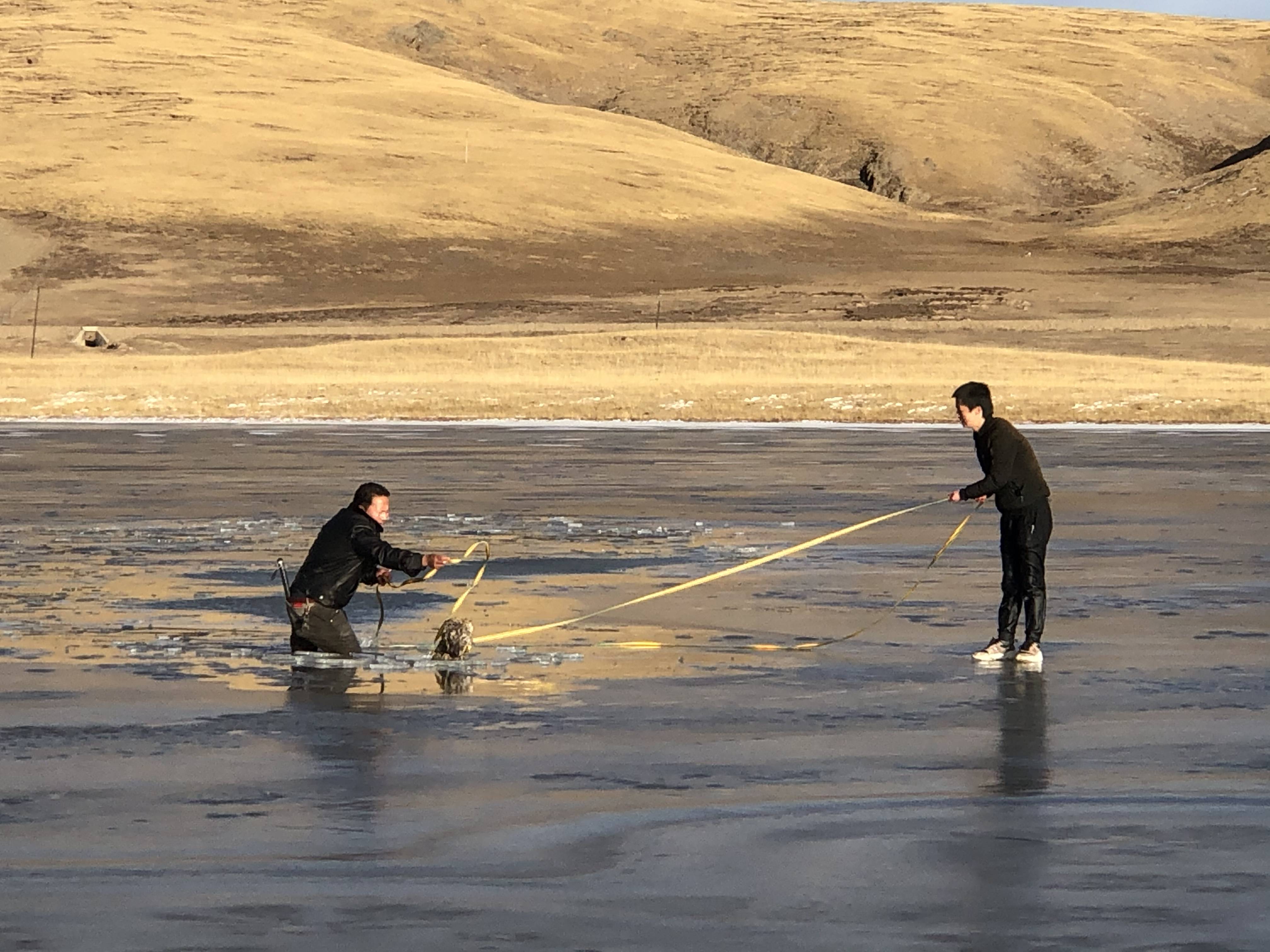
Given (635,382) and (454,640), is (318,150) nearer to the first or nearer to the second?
(635,382)

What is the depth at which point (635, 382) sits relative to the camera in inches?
2138

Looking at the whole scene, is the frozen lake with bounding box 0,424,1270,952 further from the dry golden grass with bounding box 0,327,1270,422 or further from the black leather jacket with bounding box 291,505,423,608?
the dry golden grass with bounding box 0,327,1270,422

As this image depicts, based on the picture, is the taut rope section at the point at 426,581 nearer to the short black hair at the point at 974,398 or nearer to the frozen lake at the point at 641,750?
the frozen lake at the point at 641,750

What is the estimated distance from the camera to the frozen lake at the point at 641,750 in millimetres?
7727

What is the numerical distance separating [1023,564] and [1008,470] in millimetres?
481

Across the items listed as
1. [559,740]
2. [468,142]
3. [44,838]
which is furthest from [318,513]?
[468,142]

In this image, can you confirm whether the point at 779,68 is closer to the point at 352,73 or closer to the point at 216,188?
the point at 352,73

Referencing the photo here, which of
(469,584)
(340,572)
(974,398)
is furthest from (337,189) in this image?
(340,572)

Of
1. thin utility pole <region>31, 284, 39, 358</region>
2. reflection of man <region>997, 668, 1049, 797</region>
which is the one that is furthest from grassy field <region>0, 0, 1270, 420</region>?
reflection of man <region>997, 668, 1049, 797</region>

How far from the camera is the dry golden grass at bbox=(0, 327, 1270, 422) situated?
4725 cm

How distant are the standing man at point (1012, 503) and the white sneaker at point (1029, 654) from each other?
0.07 m

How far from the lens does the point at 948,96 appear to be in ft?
581

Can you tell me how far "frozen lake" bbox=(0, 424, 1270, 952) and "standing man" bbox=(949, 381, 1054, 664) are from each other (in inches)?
15.8

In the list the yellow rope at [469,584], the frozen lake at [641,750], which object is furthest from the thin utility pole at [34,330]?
the yellow rope at [469,584]
